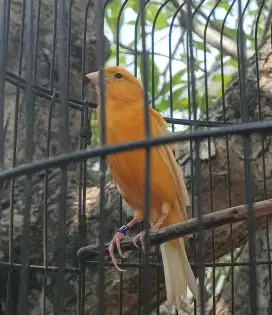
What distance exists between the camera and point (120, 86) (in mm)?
1576

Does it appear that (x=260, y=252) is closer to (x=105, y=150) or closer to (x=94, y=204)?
(x=94, y=204)

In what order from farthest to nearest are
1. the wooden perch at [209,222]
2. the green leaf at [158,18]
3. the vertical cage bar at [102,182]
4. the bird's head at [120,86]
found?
the green leaf at [158,18] < the bird's head at [120,86] < the wooden perch at [209,222] < the vertical cage bar at [102,182]

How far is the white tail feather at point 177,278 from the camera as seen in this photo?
140 cm

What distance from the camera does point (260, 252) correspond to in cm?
188

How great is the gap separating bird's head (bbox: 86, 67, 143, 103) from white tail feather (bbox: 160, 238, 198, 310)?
464mm

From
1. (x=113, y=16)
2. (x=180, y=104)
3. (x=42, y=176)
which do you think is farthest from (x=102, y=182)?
(x=113, y=16)

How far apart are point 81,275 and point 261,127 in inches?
26.9

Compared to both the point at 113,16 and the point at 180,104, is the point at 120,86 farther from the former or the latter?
the point at 113,16

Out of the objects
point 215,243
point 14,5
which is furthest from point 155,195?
point 14,5

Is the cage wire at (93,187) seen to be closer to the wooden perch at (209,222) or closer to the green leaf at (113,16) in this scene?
the wooden perch at (209,222)

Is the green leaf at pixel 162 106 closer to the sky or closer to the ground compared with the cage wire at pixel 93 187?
closer to the sky

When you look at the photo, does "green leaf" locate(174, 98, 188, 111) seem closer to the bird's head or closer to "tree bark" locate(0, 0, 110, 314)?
"tree bark" locate(0, 0, 110, 314)

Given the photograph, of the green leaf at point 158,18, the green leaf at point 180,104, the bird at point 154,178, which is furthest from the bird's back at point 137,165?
the green leaf at point 158,18

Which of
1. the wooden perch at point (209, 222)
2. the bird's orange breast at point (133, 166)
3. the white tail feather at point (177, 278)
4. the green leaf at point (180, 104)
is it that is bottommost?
the white tail feather at point (177, 278)
